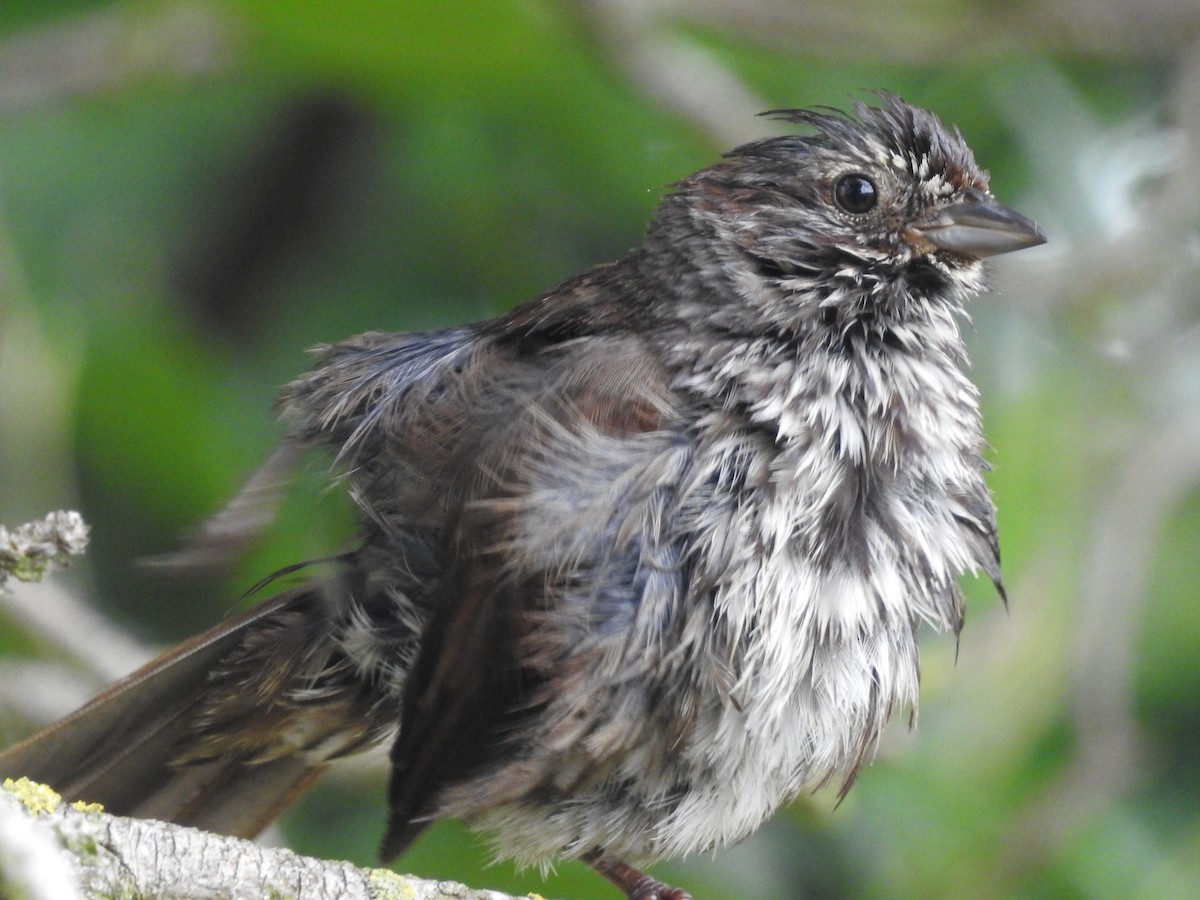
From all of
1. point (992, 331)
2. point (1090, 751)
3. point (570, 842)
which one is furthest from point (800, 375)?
point (992, 331)

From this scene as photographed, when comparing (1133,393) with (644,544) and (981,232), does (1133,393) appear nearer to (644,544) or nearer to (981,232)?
(981,232)

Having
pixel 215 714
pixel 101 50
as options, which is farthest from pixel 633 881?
pixel 101 50

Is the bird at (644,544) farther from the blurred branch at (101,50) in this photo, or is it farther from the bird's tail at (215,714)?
the blurred branch at (101,50)

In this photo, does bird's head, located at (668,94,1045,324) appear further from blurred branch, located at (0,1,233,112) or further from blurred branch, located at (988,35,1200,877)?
blurred branch, located at (0,1,233,112)

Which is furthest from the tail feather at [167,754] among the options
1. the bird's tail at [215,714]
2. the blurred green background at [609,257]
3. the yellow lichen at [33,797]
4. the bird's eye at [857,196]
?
the bird's eye at [857,196]

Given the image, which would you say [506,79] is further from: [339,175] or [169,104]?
[169,104]
